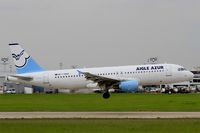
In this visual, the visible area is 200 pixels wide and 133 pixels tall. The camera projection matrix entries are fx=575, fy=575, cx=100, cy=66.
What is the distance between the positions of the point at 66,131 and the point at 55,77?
41.8 meters

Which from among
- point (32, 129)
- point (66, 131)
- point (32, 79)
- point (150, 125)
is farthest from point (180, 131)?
point (32, 79)

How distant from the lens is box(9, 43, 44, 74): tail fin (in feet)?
221

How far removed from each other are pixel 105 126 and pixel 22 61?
147ft

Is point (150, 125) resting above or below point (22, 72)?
below

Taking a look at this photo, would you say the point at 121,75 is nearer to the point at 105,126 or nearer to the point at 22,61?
the point at 22,61

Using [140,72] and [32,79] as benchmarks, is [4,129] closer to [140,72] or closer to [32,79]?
[140,72]

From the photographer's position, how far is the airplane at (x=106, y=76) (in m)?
59.5

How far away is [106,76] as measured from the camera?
61.6m

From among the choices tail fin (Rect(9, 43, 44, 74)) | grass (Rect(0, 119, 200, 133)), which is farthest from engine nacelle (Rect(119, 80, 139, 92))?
grass (Rect(0, 119, 200, 133))

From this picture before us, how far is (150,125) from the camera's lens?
80.8 ft

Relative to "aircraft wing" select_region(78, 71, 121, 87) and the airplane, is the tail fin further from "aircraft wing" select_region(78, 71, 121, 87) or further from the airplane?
"aircraft wing" select_region(78, 71, 121, 87)

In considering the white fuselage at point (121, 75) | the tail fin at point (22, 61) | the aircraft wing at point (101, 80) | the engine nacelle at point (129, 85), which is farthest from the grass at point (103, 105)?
the tail fin at point (22, 61)

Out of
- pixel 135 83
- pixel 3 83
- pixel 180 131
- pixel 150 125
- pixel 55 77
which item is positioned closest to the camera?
pixel 180 131

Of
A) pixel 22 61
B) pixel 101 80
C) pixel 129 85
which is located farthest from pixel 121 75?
pixel 22 61
